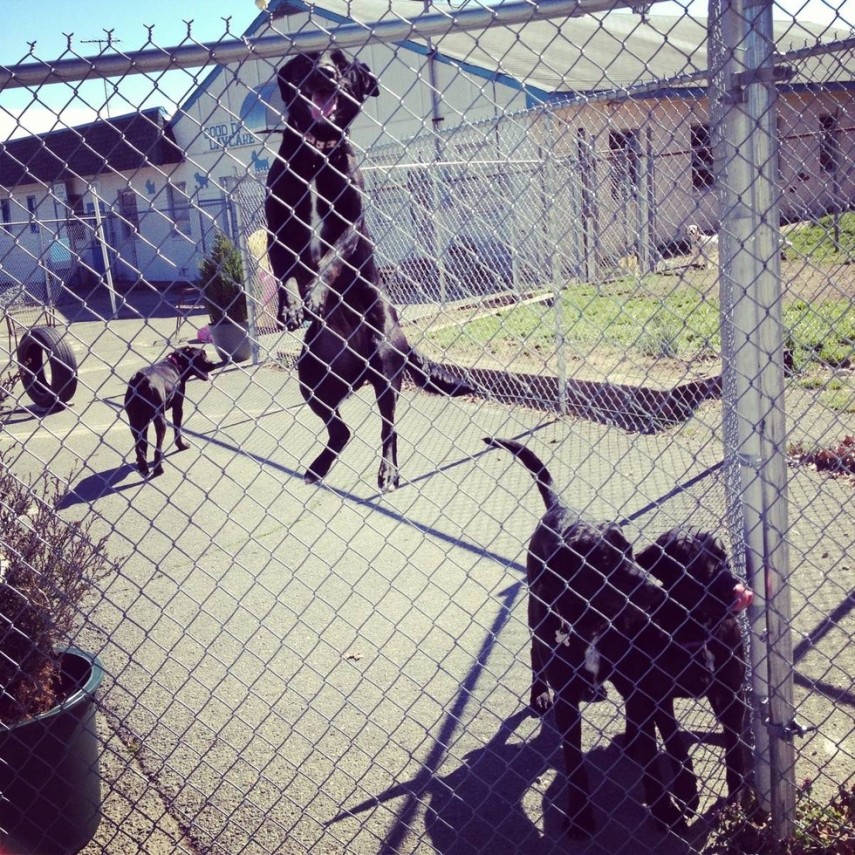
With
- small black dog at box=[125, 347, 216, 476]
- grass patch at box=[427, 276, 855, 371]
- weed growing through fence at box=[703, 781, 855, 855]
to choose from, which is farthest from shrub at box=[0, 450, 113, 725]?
grass patch at box=[427, 276, 855, 371]

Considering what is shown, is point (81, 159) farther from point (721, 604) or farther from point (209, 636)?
point (721, 604)

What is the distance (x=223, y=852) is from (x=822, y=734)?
79.8 inches

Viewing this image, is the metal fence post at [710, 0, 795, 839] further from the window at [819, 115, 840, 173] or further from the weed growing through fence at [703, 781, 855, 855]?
the window at [819, 115, 840, 173]

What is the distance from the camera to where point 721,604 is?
8.05 feet

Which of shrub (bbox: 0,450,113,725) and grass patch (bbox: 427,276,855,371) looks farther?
grass patch (bbox: 427,276,855,371)

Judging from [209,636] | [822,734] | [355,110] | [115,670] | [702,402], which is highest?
[702,402]

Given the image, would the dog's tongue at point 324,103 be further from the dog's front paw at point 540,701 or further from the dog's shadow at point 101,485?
the dog's shadow at point 101,485

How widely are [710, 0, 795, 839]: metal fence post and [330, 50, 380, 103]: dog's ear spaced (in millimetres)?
915

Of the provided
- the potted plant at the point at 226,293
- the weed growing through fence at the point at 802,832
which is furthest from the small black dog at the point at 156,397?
the weed growing through fence at the point at 802,832

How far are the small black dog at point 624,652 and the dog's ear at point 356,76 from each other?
4.78 feet

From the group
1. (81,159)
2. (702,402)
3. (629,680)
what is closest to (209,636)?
(629,680)

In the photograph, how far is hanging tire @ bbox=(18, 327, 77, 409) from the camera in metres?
2.68

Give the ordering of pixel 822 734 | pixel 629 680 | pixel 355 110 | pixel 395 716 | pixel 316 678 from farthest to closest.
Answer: pixel 316 678 → pixel 395 716 → pixel 822 734 → pixel 629 680 → pixel 355 110

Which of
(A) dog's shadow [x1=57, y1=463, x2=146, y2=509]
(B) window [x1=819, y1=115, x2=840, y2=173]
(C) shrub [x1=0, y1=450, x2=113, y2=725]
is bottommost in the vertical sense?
(A) dog's shadow [x1=57, y1=463, x2=146, y2=509]
